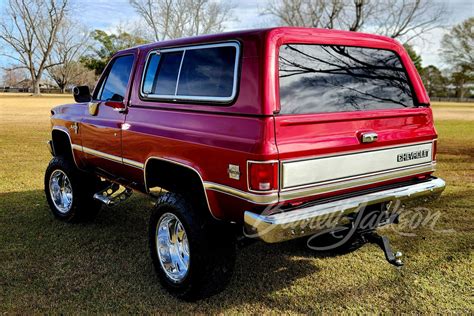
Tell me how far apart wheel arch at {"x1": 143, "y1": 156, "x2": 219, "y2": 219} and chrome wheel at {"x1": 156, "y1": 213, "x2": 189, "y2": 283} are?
0.27 m

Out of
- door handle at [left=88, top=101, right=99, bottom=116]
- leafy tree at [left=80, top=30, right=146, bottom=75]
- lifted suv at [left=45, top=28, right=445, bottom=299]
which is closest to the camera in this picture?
lifted suv at [left=45, top=28, right=445, bottom=299]

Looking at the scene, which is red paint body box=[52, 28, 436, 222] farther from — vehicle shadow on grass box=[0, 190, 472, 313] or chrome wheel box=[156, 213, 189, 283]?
vehicle shadow on grass box=[0, 190, 472, 313]

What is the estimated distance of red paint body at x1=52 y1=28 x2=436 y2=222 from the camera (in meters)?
2.83

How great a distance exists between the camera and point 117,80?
4.46 meters

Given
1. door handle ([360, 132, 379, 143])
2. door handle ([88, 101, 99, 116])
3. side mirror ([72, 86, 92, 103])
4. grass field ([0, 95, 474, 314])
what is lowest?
grass field ([0, 95, 474, 314])

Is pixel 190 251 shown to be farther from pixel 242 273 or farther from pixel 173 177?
pixel 242 273

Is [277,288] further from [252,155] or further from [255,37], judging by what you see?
[255,37]

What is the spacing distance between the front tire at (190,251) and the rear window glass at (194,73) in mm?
844

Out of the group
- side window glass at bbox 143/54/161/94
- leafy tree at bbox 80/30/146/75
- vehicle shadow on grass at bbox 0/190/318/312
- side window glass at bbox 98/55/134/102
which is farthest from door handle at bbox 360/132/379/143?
leafy tree at bbox 80/30/146/75

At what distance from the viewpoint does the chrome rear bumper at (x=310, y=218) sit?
108 inches

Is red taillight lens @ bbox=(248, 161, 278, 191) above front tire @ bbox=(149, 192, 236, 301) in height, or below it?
above

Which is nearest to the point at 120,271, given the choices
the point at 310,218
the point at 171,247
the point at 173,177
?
the point at 171,247

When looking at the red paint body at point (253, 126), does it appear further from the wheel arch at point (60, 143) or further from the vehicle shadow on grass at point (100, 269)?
the wheel arch at point (60, 143)

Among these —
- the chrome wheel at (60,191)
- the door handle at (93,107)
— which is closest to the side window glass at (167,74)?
the door handle at (93,107)
